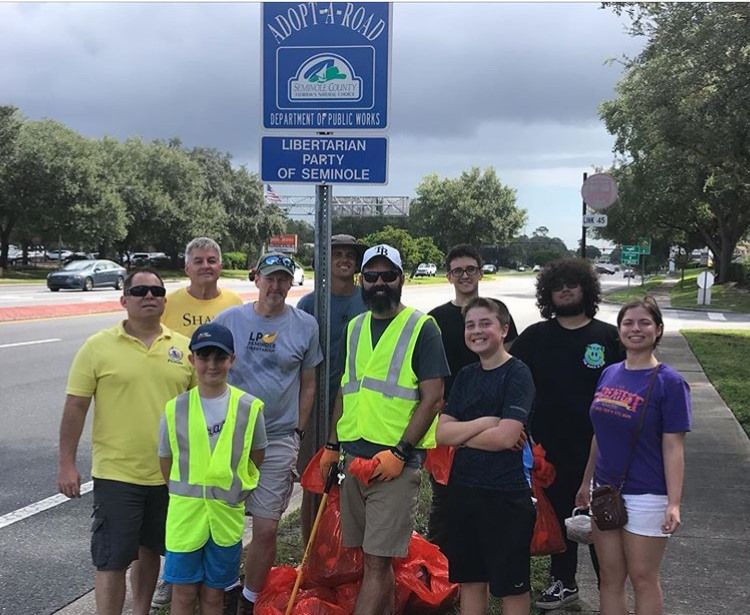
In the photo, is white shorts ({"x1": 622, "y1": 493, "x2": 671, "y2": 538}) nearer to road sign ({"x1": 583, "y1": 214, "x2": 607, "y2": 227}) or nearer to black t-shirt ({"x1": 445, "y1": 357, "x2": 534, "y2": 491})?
black t-shirt ({"x1": 445, "y1": 357, "x2": 534, "y2": 491})

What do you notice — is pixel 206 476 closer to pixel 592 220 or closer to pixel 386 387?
pixel 386 387

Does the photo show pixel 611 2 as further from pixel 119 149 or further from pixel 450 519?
pixel 119 149

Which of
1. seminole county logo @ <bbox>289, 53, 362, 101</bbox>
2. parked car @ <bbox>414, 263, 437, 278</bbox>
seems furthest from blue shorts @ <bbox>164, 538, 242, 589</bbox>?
parked car @ <bbox>414, 263, 437, 278</bbox>

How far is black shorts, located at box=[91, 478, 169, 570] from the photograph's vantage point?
10.5ft

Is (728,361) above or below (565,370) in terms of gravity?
below

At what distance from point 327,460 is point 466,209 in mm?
76444

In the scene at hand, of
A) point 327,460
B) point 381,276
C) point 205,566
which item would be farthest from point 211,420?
point 381,276

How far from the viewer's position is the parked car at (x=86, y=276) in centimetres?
3066

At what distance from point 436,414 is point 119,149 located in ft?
194

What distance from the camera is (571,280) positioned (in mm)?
3836

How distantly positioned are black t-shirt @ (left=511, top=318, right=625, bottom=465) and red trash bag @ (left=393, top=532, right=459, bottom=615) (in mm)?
829

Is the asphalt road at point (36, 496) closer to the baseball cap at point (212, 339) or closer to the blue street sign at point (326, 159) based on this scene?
the baseball cap at point (212, 339)

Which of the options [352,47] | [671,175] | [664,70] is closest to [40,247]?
[671,175]

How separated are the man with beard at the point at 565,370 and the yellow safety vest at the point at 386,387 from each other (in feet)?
2.72
